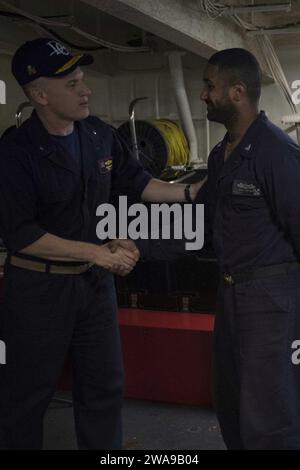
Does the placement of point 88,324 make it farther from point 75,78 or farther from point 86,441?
point 75,78

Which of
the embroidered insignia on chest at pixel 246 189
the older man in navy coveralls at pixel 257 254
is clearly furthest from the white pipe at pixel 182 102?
the embroidered insignia on chest at pixel 246 189

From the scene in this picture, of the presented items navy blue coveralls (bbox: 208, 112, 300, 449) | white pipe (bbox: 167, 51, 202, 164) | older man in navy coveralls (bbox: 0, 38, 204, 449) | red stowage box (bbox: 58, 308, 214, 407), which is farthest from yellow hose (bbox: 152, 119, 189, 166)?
navy blue coveralls (bbox: 208, 112, 300, 449)

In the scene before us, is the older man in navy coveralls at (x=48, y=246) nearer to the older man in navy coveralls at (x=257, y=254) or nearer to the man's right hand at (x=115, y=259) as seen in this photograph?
the man's right hand at (x=115, y=259)

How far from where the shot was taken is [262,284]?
2.22 m

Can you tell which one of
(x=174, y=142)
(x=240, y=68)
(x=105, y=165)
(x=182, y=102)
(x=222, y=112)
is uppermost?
(x=182, y=102)

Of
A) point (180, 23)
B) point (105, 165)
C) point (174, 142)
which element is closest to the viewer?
point (105, 165)

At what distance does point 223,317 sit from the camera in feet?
7.73

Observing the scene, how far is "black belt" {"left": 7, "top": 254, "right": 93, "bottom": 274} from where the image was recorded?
2.41m

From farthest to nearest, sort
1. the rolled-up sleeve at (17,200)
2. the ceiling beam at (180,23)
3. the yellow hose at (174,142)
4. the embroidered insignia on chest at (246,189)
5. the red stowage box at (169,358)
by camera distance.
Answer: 1. the yellow hose at (174,142)
2. the ceiling beam at (180,23)
3. the red stowage box at (169,358)
4. the rolled-up sleeve at (17,200)
5. the embroidered insignia on chest at (246,189)

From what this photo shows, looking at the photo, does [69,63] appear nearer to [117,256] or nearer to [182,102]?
[117,256]

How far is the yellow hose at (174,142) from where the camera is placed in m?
6.55

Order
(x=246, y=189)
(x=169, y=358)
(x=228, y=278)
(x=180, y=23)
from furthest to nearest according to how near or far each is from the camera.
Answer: (x=180, y=23), (x=169, y=358), (x=228, y=278), (x=246, y=189)

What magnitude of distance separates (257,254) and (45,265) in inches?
29.5

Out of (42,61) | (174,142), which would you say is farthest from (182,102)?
(42,61)
